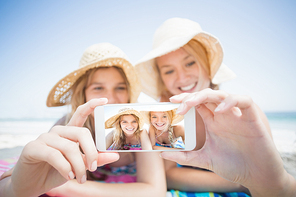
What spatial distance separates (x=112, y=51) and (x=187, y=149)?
1.49m

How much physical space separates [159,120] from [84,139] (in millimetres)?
491

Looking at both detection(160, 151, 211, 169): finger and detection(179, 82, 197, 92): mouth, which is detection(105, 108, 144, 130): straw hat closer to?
detection(160, 151, 211, 169): finger

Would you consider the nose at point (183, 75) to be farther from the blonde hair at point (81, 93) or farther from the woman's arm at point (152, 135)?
the woman's arm at point (152, 135)

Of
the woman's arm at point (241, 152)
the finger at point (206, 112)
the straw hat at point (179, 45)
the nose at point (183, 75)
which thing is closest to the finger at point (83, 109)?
the woman's arm at point (241, 152)

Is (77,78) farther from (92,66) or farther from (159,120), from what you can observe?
(159,120)

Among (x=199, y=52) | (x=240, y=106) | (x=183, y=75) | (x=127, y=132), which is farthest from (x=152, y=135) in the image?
(x=199, y=52)

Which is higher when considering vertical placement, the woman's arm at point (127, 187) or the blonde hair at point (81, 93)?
A: the blonde hair at point (81, 93)

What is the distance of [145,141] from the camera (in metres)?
1.10

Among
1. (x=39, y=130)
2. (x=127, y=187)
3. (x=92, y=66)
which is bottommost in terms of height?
(x=39, y=130)

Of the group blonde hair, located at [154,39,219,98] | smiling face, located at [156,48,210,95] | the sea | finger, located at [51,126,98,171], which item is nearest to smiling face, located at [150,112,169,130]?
finger, located at [51,126,98,171]

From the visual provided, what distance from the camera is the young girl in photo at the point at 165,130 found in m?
1.06

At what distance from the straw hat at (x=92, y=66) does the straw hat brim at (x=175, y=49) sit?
28cm

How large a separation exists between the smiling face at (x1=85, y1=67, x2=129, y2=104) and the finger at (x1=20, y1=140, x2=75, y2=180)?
3.42ft

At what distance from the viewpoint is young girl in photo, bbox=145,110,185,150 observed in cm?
106
